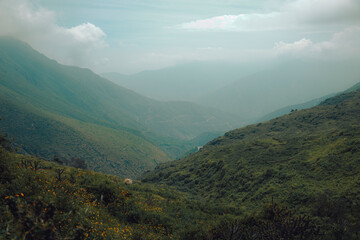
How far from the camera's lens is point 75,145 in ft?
403

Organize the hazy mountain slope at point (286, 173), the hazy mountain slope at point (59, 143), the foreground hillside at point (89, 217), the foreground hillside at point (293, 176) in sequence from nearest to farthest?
the foreground hillside at point (89, 217) < the foreground hillside at point (293, 176) < the hazy mountain slope at point (286, 173) < the hazy mountain slope at point (59, 143)

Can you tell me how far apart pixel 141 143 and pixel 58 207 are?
7322 inches

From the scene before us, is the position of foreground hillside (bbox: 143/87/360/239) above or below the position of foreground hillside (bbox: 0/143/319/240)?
below

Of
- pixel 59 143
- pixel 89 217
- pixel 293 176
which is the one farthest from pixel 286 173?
pixel 59 143

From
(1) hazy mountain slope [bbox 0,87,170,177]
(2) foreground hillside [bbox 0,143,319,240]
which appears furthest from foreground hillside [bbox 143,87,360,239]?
(1) hazy mountain slope [bbox 0,87,170,177]

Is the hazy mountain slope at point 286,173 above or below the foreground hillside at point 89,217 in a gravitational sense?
below

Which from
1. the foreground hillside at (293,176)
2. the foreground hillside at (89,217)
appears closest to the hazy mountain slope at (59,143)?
the foreground hillside at (293,176)

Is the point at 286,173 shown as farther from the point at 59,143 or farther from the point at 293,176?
the point at 59,143

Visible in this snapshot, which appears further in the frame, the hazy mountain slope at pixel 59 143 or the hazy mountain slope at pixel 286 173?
the hazy mountain slope at pixel 59 143

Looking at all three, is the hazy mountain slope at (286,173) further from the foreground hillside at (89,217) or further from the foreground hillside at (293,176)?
the foreground hillside at (89,217)

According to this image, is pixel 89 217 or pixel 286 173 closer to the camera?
pixel 89 217

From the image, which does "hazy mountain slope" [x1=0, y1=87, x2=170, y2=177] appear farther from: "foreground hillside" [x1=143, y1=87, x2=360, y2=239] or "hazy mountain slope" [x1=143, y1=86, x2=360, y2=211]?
"foreground hillside" [x1=143, y1=87, x2=360, y2=239]

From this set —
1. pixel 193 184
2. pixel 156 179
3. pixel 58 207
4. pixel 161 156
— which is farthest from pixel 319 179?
pixel 161 156

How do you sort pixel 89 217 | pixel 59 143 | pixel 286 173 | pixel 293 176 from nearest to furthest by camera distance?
1. pixel 89 217
2. pixel 293 176
3. pixel 286 173
4. pixel 59 143
